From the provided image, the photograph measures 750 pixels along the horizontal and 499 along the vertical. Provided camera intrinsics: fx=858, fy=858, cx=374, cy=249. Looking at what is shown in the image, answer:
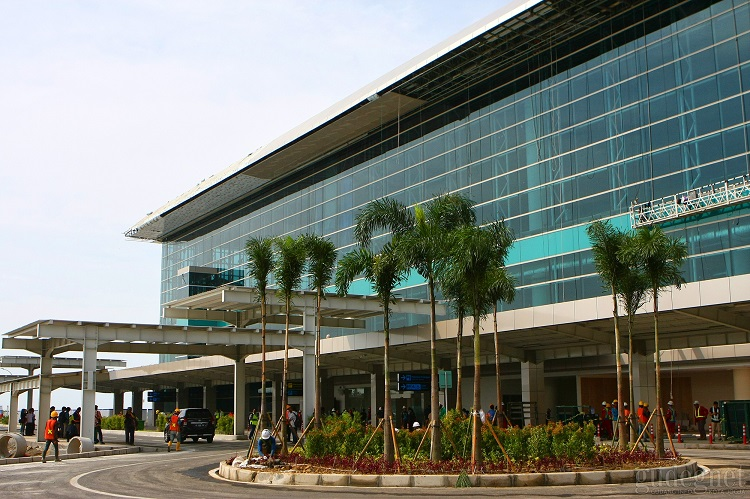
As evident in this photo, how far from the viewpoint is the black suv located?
42000mm

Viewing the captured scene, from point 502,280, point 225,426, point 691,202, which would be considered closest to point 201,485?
point 502,280

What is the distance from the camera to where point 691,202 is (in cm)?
3584

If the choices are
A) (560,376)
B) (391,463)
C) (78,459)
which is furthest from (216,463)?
(560,376)

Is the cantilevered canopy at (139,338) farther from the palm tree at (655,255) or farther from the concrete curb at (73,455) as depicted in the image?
the palm tree at (655,255)

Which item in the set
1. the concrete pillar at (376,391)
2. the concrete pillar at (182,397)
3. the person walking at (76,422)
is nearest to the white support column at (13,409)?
the person walking at (76,422)

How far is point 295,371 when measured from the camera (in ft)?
205

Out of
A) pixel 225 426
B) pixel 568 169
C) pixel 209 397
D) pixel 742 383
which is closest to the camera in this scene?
pixel 568 169

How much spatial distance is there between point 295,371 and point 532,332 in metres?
27.5

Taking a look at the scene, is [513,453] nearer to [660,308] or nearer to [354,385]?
[660,308]

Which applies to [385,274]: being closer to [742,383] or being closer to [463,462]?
[463,462]

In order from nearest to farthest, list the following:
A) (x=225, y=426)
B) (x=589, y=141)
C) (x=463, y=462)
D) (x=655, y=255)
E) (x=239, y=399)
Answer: (x=463, y=462), (x=655, y=255), (x=589, y=141), (x=239, y=399), (x=225, y=426)

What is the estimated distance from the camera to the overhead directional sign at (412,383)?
39.2 m

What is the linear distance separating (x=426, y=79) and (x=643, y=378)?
772 inches

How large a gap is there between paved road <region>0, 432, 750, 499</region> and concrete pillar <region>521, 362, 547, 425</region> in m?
14.6
